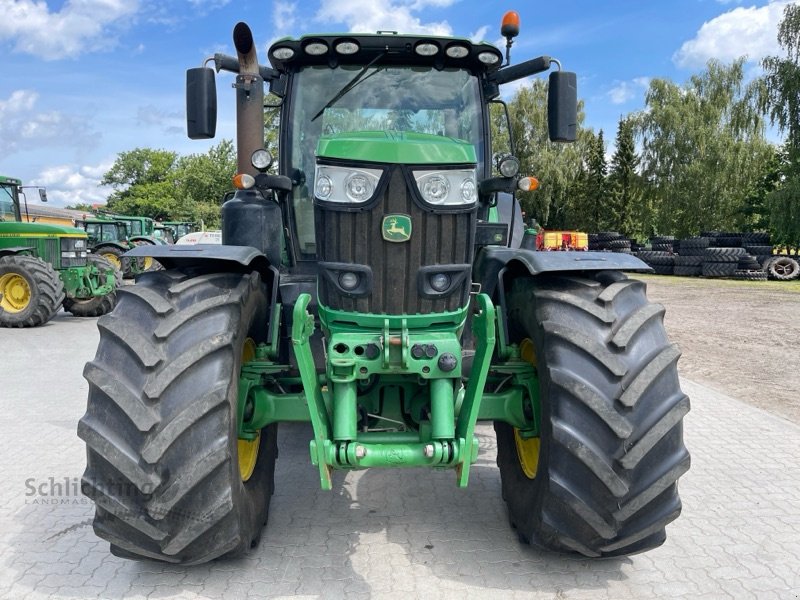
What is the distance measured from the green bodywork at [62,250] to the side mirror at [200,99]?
10545mm

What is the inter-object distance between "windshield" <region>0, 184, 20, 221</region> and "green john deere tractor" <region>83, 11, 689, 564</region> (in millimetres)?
12559

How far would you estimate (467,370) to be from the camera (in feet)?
11.3

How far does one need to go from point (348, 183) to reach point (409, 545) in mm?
1872

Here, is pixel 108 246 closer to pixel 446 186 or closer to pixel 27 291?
pixel 27 291

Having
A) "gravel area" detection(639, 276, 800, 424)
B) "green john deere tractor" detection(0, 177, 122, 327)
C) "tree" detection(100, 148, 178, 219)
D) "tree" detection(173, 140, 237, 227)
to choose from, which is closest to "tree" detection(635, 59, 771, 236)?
"gravel area" detection(639, 276, 800, 424)

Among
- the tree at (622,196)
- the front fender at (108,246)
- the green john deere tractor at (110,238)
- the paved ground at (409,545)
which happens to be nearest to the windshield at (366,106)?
the paved ground at (409,545)

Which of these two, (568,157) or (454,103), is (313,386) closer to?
(454,103)

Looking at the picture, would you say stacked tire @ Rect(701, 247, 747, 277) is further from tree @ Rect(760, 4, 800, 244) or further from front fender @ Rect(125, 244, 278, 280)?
front fender @ Rect(125, 244, 278, 280)

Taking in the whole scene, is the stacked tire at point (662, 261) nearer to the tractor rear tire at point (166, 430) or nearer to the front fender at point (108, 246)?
the front fender at point (108, 246)

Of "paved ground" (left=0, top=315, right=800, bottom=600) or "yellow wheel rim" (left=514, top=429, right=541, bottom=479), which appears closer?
"paved ground" (left=0, top=315, right=800, bottom=600)

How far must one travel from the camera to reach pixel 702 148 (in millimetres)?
33594

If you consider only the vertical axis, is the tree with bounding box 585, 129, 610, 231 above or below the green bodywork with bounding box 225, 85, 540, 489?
above

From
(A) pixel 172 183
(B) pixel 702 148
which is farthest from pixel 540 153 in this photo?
(A) pixel 172 183

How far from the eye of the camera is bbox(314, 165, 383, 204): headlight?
2709 mm
